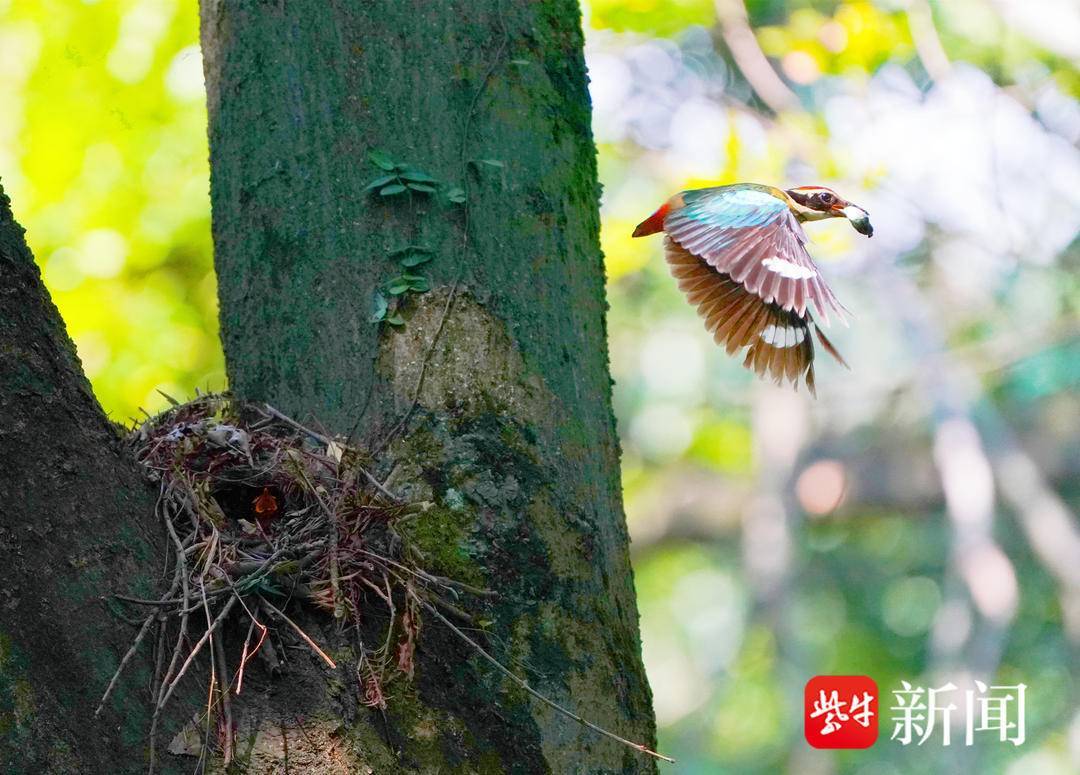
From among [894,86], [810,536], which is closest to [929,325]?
[894,86]

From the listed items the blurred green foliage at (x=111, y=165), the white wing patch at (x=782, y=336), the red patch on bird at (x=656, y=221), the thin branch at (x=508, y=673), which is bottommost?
the thin branch at (x=508, y=673)

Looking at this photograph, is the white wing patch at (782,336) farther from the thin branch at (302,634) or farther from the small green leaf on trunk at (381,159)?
the thin branch at (302,634)

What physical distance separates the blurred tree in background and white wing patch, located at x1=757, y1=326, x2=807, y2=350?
3.37 ft

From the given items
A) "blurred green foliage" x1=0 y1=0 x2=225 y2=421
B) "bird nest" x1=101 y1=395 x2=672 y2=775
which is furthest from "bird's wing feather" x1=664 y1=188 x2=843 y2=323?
"blurred green foliage" x1=0 y1=0 x2=225 y2=421

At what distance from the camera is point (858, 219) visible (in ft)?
8.11

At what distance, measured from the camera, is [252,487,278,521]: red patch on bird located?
1.66m

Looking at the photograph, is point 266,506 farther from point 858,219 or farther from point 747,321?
point 858,219

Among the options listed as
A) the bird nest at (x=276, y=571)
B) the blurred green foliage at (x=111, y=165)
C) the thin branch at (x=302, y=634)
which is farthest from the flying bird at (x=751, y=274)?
the blurred green foliage at (x=111, y=165)

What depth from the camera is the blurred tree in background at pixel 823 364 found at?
4910 mm

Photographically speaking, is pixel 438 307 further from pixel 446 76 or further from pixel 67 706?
pixel 67 706

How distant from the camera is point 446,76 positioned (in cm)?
183

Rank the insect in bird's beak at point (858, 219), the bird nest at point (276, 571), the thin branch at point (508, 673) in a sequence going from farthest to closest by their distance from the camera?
the insect in bird's beak at point (858, 219) < the thin branch at point (508, 673) < the bird nest at point (276, 571)

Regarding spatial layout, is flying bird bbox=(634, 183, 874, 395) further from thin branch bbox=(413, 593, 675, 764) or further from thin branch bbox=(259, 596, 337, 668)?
thin branch bbox=(259, 596, 337, 668)

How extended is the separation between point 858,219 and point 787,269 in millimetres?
635
